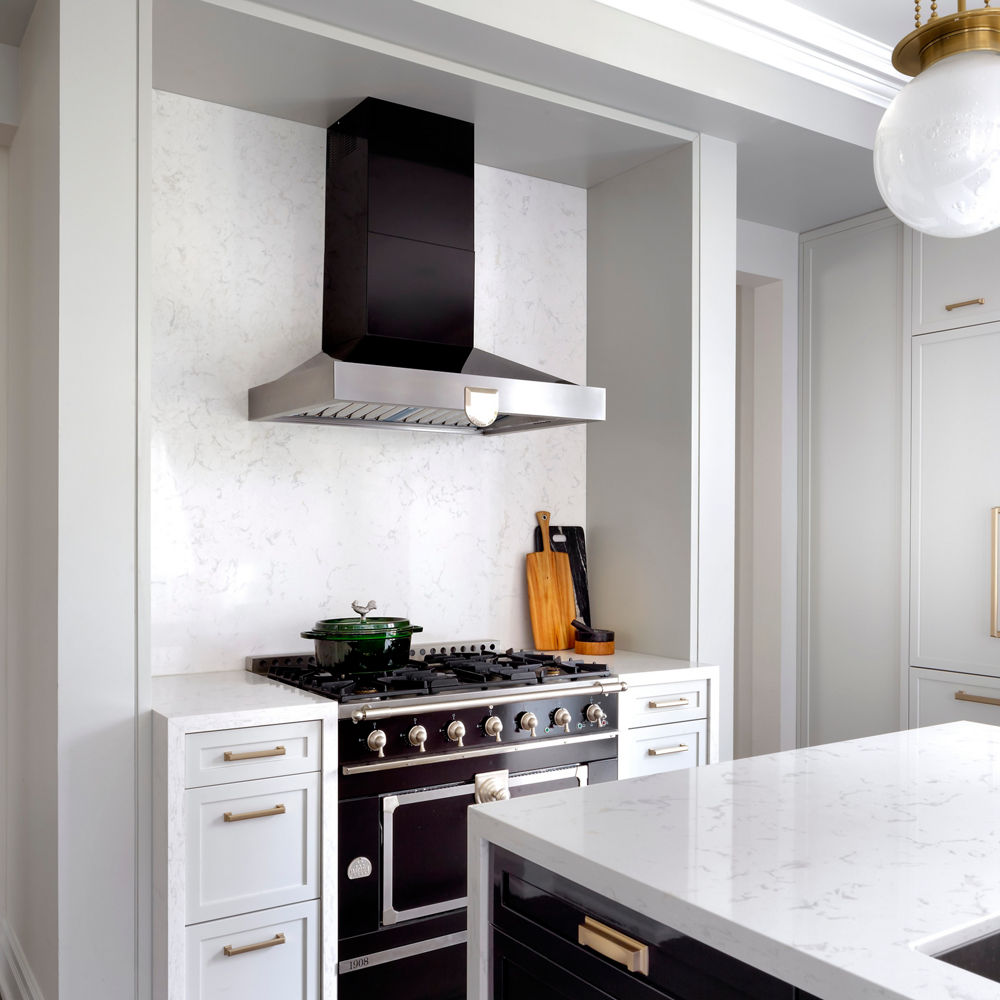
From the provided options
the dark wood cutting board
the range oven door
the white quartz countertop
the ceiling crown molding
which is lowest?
the range oven door

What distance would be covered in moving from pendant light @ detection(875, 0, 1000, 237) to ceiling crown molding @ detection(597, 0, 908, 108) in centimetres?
163

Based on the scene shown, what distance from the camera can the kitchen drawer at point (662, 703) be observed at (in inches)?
117

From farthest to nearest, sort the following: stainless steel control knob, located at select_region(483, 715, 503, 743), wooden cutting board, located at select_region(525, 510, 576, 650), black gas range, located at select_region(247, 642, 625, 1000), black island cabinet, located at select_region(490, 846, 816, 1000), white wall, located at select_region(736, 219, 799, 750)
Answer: white wall, located at select_region(736, 219, 799, 750), wooden cutting board, located at select_region(525, 510, 576, 650), stainless steel control knob, located at select_region(483, 715, 503, 743), black gas range, located at select_region(247, 642, 625, 1000), black island cabinet, located at select_region(490, 846, 816, 1000)

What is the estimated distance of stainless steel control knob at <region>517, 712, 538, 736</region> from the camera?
8.91 ft

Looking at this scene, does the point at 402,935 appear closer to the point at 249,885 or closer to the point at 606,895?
the point at 249,885

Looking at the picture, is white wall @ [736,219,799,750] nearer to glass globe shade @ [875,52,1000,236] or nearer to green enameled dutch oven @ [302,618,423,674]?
green enameled dutch oven @ [302,618,423,674]

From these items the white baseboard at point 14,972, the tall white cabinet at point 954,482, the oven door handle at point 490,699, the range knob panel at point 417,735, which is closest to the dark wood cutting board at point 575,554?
the oven door handle at point 490,699

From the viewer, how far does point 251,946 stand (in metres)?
2.27

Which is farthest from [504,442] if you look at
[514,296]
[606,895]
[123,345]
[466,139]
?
[606,895]

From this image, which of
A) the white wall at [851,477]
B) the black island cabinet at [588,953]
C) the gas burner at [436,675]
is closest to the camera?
the black island cabinet at [588,953]

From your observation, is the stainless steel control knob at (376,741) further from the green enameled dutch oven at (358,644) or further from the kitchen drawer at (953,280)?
the kitchen drawer at (953,280)

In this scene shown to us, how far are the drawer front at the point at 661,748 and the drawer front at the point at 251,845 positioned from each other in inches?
39.7

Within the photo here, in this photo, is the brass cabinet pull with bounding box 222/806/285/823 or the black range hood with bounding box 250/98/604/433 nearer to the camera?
the brass cabinet pull with bounding box 222/806/285/823

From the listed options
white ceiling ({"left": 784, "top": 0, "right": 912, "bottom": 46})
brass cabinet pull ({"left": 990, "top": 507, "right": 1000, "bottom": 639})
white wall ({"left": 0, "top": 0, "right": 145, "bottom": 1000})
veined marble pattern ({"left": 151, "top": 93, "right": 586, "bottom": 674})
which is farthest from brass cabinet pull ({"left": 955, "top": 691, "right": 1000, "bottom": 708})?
white wall ({"left": 0, "top": 0, "right": 145, "bottom": 1000})
